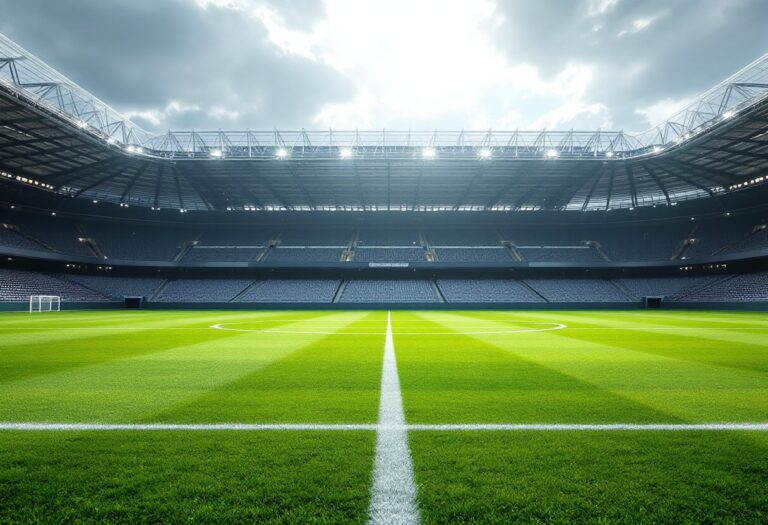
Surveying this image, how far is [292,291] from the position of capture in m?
43.1

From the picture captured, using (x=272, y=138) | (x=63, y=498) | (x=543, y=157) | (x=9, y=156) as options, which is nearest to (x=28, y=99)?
(x=9, y=156)

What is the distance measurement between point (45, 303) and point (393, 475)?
1668 inches

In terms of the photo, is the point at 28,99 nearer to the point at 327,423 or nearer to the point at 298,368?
the point at 298,368

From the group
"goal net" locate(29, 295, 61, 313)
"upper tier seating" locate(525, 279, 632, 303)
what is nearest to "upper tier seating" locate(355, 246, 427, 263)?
"upper tier seating" locate(525, 279, 632, 303)

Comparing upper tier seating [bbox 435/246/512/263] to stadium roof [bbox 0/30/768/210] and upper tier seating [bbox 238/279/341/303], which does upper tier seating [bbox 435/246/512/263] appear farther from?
upper tier seating [bbox 238/279/341/303]

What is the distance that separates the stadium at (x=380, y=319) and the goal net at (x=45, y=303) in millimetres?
286

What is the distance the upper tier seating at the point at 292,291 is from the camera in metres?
40.8

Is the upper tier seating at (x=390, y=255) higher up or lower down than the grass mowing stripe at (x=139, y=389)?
higher up

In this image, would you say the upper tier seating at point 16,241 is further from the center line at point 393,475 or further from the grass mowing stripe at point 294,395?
the center line at point 393,475

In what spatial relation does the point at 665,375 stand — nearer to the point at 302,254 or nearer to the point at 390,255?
the point at 390,255

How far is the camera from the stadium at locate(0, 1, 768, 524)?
246 centimetres

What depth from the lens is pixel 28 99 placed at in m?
24.0

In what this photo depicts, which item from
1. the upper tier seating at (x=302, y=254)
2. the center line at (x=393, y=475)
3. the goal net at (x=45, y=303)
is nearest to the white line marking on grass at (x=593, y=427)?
the center line at (x=393, y=475)

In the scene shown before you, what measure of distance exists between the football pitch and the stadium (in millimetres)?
30
